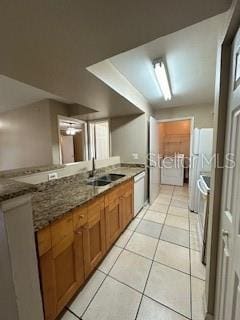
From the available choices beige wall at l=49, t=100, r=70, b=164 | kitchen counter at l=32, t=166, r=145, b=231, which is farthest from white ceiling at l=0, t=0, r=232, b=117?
beige wall at l=49, t=100, r=70, b=164

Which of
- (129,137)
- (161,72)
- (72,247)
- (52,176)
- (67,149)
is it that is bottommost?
(72,247)

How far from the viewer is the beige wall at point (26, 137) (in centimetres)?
315

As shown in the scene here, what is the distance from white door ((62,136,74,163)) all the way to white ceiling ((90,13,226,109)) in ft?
7.40

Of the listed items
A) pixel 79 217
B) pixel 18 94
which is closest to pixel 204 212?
pixel 79 217

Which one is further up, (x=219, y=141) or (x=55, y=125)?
(x=55, y=125)

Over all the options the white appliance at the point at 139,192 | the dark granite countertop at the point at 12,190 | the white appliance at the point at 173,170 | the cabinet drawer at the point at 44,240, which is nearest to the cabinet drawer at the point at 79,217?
Answer: the cabinet drawer at the point at 44,240

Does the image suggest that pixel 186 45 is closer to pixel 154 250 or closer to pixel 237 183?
pixel 237 183

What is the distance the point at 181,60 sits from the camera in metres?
1.69

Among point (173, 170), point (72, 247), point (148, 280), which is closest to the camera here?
point (72, 247)

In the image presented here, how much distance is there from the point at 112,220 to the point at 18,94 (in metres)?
2.69

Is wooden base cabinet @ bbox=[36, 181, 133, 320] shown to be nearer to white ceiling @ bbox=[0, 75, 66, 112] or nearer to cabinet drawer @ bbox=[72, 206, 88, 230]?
cabinet drawer @ bbox=[72, 206, 88, 230]

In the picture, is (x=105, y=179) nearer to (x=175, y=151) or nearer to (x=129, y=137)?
(x=129, y=137)

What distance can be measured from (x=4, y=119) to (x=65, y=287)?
14.0 ft

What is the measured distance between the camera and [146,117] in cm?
324
